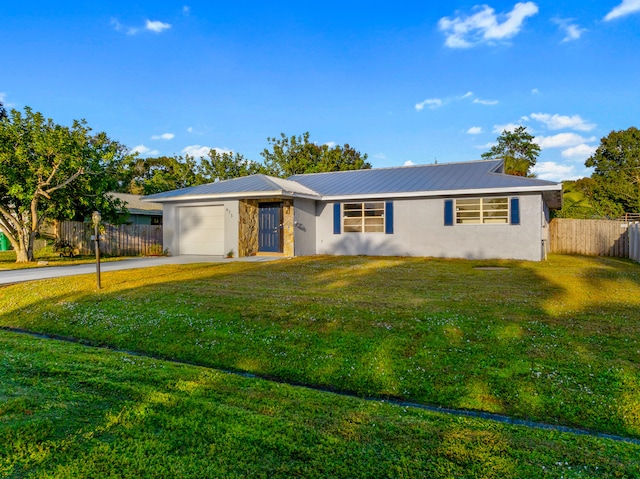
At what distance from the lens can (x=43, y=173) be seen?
45.4 ft

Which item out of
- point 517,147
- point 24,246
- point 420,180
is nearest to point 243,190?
point 420,180

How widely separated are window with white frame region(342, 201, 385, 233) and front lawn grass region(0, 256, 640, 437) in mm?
6942

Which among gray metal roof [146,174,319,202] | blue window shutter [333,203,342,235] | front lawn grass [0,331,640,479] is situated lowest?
front lawn grass [0,331,640,479]

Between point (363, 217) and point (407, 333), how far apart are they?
11640 mm

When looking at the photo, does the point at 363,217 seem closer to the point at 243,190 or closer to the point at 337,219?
the point at 337,219

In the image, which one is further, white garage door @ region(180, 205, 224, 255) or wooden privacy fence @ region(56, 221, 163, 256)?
wooden privacy fence @ region(56, 221, 163, 256)

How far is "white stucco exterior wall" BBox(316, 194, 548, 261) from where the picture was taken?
1407cm

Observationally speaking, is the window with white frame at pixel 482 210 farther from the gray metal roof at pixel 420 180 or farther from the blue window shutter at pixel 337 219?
the blue window shutter at pixel 337 219

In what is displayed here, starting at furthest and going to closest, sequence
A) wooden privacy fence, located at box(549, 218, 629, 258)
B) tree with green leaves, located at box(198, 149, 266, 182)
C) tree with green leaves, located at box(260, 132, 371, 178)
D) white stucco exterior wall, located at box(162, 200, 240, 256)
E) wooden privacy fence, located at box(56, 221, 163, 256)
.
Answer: tree with green leaves, located at box(260, 132, 371, 178) → tree with green leaves, located at box(198, 149, 266, 182) → wooden privacy fence, located at box(56, 221, 163, 256) → wooden privacy fence, located at box(549, 218, 629, 258) → white stucco exterior wall, located at box(162, 200, 240, 256)

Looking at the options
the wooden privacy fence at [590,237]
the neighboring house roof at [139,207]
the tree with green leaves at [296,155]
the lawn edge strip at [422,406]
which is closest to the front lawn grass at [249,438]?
the lawn edge strip at [422,406]

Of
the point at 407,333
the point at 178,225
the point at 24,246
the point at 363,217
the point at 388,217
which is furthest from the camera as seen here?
the point at 178,225

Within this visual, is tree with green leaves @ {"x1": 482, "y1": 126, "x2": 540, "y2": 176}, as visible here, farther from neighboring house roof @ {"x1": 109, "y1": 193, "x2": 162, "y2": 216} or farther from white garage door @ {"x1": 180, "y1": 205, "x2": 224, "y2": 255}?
white garage door @ {"x1": 180, "y1": 205, "x2": 224, "y2": 255}

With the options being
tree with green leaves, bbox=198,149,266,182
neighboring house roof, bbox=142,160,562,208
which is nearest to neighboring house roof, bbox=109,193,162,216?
tree with green leaves, bbox=198,149,266,182

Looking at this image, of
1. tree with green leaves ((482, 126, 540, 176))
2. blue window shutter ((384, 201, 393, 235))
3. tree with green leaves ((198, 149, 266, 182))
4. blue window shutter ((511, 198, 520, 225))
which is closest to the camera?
blue window shutter ((511, 198, 520, 225))
